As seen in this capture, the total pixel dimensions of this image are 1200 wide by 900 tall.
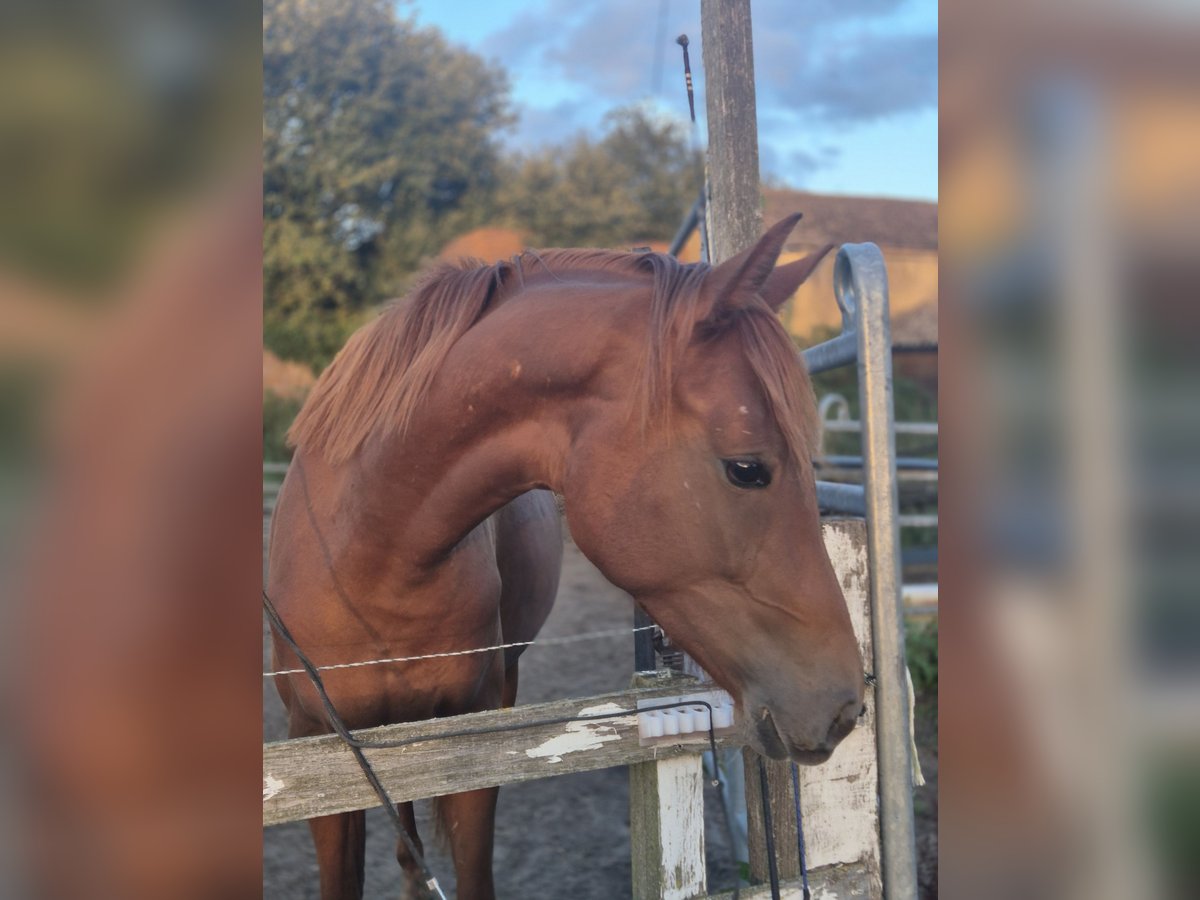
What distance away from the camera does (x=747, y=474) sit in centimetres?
143

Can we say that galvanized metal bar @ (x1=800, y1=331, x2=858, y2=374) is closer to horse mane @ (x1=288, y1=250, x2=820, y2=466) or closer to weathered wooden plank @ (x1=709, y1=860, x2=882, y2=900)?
horse mane @ (x1=288, y1=250, x2=820, y2=466)

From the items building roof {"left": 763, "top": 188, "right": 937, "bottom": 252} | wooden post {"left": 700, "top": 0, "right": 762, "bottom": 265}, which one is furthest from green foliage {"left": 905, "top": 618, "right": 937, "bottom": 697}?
building roof {"left": 763, "top": 188, "right": 937, "bottom": 252}

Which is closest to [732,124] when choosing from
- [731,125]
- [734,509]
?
[731,125]

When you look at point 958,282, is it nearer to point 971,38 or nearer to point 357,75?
point 971,38

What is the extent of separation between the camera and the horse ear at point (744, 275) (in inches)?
55.7

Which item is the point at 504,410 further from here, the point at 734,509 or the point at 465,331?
the point at 734,509

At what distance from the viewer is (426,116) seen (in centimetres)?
2036

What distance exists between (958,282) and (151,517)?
71 centimetres

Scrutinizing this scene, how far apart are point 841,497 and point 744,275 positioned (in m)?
0.84

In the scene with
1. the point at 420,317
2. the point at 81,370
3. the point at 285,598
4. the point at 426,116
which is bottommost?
the point at 285,598

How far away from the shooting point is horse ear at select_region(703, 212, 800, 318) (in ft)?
4.64

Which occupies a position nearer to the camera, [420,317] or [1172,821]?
[1172,821]

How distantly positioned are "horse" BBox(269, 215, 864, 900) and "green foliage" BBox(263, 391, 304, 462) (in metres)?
11.7

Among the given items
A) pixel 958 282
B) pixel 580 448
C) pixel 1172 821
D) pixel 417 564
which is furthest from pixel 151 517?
pixel 417 564
